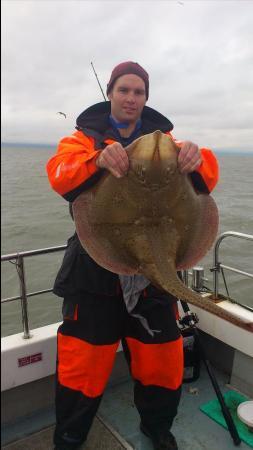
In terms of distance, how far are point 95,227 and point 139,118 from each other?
3.07 feet

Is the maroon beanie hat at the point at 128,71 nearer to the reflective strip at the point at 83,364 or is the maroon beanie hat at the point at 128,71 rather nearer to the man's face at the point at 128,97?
the man's face at the point at 128,97

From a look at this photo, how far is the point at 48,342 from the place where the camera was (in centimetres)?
332

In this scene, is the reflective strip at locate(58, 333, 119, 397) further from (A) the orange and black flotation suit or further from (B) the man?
(A) the orange and black flotation suit

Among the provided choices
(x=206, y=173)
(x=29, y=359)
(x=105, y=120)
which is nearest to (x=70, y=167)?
(x=105, y=120)

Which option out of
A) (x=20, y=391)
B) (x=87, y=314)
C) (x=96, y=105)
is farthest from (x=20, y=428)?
(x=96, y=105)

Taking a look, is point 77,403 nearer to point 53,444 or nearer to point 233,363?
point 53,444

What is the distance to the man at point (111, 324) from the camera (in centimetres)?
262

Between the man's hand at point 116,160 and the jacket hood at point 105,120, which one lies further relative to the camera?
the jacket hood at point 105,120

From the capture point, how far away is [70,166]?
2.25m

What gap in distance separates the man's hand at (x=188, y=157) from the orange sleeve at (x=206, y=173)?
0.69 ft

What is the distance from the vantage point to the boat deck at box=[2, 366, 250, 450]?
3127 mm

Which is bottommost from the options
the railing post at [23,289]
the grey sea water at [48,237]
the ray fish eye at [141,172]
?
the grey sea water at [48,237]

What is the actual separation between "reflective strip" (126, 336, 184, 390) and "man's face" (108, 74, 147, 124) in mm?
1614

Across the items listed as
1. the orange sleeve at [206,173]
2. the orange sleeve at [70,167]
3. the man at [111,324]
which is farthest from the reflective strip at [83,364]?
the orange sleeve at [206,173]
